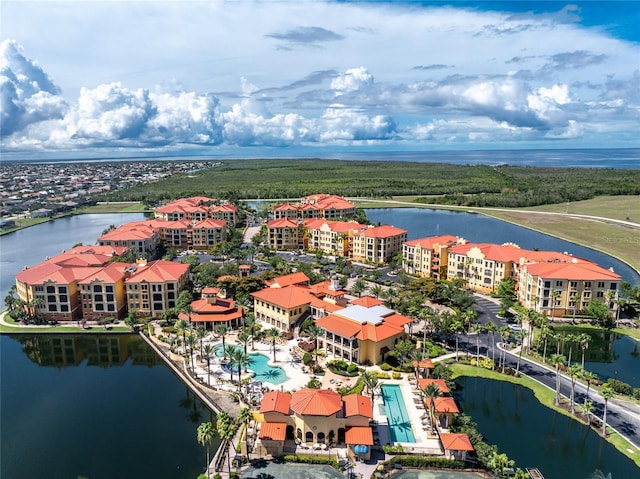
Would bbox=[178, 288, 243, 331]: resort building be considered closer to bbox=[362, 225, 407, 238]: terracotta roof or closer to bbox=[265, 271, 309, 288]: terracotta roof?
bbox=[265, 271, 309, 288]: terracotta roof

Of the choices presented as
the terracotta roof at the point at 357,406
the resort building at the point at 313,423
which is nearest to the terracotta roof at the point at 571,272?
the terracotta roof at the point at 357,406

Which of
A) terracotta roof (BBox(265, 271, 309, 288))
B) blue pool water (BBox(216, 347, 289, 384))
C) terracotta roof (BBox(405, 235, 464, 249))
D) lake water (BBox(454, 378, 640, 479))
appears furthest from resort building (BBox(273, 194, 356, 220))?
lake water (BBox(454, 378, 640, 479))

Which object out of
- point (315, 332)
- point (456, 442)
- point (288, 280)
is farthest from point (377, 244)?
point (456, 442)

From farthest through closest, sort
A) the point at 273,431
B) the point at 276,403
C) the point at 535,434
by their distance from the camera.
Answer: the point at 535,434
the point at 276,403
the point at 273,431

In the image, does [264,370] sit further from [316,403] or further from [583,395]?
[583,395]

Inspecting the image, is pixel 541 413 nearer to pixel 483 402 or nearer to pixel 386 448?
pixel 483 402

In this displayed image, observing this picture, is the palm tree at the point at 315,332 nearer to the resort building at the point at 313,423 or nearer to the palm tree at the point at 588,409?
the resort building at the point at 313,423
